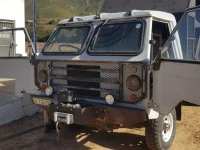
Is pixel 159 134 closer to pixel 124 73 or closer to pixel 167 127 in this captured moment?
pixel 167 127

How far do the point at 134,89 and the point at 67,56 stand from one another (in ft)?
4.63

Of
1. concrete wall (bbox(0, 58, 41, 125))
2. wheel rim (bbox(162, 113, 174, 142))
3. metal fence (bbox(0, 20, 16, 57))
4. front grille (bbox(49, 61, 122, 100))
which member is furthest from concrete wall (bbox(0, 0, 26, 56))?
wheel rim (bbox(162, 113, 174, 142))

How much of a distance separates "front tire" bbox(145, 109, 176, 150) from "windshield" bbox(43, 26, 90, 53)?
1779 millimetres

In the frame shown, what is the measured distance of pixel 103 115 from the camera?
5.29 meters

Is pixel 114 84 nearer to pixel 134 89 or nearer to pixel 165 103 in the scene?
pixel 134 89

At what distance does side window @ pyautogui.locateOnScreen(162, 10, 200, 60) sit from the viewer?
4895 millimetres

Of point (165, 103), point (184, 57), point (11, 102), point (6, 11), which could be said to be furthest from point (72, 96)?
point (6, 11)

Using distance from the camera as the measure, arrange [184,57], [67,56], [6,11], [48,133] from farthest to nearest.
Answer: [6,11] → [48,133] → [67,56] → [184,57]

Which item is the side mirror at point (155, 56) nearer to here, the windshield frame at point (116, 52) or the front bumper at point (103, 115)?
the windshield frame at point (116, 52)

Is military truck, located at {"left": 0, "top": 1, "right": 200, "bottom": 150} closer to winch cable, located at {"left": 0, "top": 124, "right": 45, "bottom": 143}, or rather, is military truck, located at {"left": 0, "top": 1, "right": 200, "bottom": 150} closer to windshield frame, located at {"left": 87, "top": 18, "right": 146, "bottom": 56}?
windshield frame, located at {"left": 87, "top": 18, "right": 146, "bottom": 56}

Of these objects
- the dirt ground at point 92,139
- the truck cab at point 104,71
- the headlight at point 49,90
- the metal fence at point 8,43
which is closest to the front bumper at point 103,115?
the truck cab at point 104,71

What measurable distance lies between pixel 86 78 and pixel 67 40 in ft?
3.55

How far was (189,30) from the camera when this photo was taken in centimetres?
512

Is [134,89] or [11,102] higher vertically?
[134,89]
